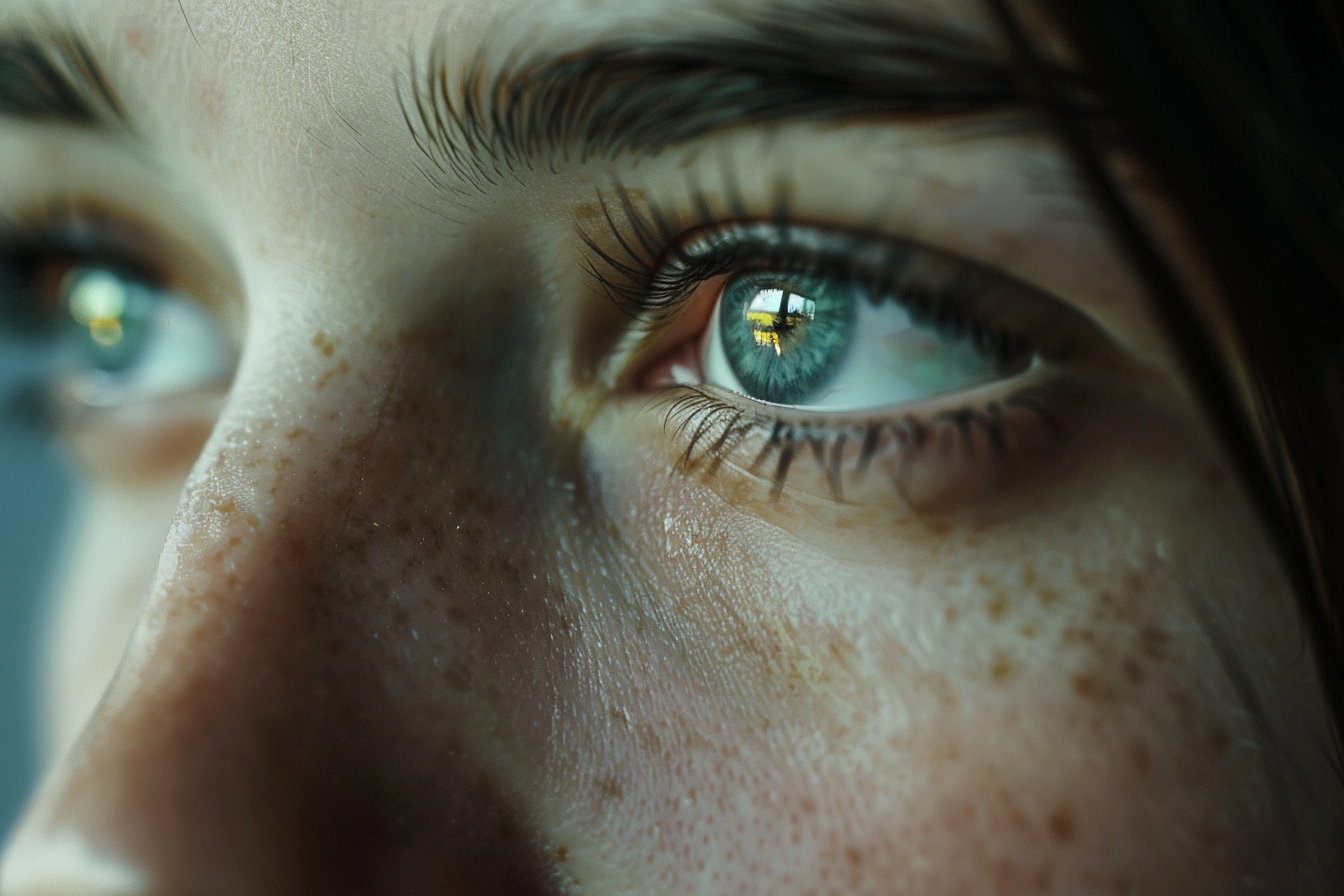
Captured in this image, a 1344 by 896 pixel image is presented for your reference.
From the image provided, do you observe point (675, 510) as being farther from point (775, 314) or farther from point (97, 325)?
point (97, 325)

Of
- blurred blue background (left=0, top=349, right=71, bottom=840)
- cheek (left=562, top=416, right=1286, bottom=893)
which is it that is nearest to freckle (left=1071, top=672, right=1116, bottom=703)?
cheek (left=562, top=416, right=1286, bottom=893)

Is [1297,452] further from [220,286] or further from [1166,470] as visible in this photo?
[220,286]

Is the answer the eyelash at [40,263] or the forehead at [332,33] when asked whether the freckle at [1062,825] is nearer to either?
the forehead at [332,33]

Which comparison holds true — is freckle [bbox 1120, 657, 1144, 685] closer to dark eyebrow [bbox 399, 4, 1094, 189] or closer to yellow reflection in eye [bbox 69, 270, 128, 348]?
dark eyebrow [bbox 399, 4, 1094, 189]

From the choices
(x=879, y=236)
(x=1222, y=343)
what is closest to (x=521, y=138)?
(x=879, y=236)

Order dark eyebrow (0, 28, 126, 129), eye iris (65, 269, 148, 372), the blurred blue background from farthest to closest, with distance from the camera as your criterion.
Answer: the blurred blue background
eye iris (65, 269, 148, 372)
dark eyebrow (0, 28, 126, 129)

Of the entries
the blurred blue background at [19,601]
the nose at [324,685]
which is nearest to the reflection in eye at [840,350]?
the nose at [324,685]

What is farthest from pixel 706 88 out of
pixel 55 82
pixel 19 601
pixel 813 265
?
pixel 19 601
